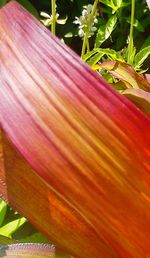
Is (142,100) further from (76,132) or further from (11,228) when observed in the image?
(11,228)

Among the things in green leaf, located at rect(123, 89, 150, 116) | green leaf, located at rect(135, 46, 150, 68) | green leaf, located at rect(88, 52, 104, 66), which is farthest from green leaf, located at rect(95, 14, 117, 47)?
green leaf, located at rect(123, 89, 150, 116)

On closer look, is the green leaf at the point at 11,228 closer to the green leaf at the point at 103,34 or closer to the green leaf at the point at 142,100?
the green leaf at the point at 142,100

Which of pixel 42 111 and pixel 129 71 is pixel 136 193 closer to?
pixel 42 111

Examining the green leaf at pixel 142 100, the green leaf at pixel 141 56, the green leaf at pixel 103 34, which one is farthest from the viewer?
the green leaf at pixel 103 34

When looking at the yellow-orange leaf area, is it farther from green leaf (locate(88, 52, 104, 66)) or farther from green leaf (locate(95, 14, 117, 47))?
green leaf (locate(95, 14, 117, 47))

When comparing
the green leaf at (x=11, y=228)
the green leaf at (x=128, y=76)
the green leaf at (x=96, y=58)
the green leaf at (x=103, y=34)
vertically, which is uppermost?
the green leaf at (x=103, y=34)

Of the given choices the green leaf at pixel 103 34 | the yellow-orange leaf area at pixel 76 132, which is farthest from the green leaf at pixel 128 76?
the green leaf at pixel 103 34

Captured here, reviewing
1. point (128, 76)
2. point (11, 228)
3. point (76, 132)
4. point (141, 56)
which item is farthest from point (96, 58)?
point (76, 132)

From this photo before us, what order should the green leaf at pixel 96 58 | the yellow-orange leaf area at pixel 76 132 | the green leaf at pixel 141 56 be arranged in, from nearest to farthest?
1. the yellow-orange leaf area at pixel 76 132
2. the green leaf at pixel 96 58
3. the green leaf at pixel 141 56

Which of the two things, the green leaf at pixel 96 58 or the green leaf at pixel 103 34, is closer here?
the green leaf at pixel 96 58
